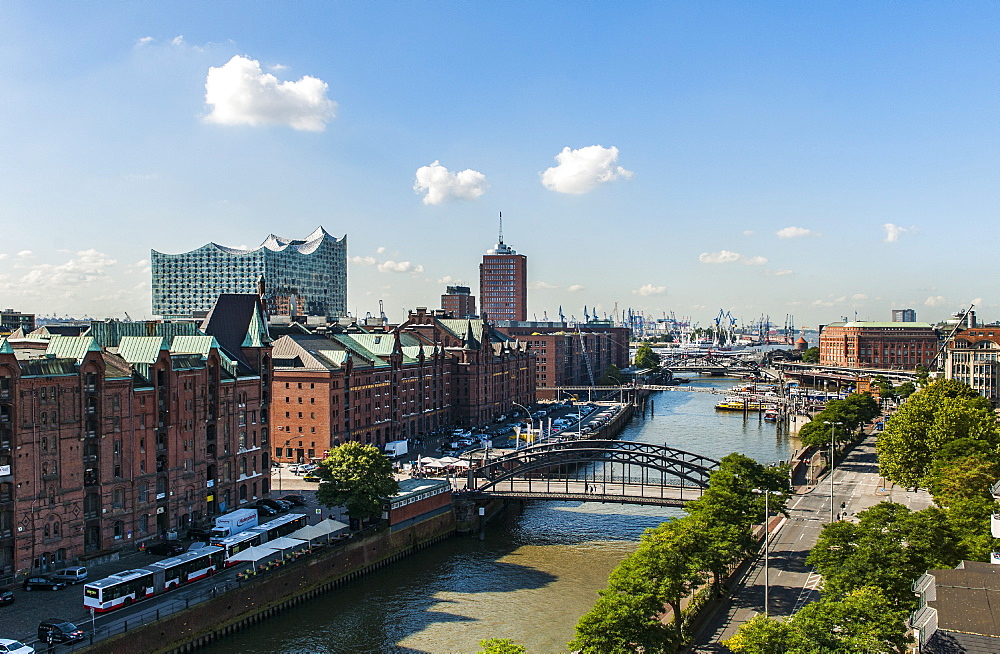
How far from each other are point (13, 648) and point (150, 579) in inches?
437

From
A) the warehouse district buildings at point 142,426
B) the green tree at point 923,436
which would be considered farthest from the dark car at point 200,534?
the green tree at point 923,436

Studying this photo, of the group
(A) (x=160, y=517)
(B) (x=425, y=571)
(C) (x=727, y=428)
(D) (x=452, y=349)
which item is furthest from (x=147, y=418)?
(C) (x=727, y=428)

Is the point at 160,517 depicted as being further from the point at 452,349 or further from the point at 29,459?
the point at 452,349

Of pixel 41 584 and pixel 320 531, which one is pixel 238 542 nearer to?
pixel 320 531

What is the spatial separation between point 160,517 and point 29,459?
44.4 feet

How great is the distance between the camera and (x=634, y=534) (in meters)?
82.2

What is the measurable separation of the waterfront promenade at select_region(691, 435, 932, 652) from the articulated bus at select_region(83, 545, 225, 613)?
1354 inches

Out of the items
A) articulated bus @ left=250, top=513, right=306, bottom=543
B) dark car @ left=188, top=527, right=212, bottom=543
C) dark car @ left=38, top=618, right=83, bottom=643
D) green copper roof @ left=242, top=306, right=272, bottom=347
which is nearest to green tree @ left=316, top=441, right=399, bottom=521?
articulated bus @ left=250, top=513, right=306, bottom=543

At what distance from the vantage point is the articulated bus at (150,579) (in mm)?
52281

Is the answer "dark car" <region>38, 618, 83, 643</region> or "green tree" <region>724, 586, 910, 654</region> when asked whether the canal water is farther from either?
"green tree" <region>724, 586, 910, 654</region>

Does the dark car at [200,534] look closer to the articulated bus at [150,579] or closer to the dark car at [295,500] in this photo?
the articulated bus at [150,579]

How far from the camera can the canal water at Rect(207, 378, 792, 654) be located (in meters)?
57.1

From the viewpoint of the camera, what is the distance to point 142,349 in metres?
71.1

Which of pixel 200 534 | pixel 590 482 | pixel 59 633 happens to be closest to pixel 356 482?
pixel 200 534
